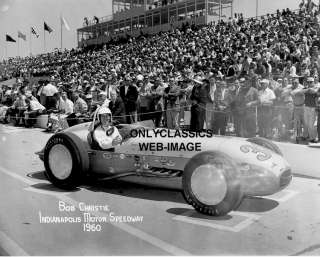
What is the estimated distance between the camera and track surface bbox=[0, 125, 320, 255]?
155 inches

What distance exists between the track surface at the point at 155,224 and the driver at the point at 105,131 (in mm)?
567

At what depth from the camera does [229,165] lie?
444 cm

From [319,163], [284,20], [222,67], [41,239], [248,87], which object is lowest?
[41,239]

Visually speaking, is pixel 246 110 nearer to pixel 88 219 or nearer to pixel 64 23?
pixel 64 23

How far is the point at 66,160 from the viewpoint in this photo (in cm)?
567

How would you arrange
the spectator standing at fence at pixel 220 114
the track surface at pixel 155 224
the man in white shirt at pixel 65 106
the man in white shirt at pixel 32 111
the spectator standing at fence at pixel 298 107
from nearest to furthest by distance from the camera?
the track surface at pixel 155 224 → the spectator standing at fence at pixel 220 114 → the spectator standing at fence at pixel 298 107 → the man in white shirt at pixel 65 106 → the man in white shirt at pixel 32 111

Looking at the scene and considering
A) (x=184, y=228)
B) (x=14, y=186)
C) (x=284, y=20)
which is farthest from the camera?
(x=284, y=20)

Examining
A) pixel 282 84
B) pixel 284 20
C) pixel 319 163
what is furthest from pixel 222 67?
pixel 319 163

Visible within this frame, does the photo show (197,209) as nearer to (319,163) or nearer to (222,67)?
(319,163)

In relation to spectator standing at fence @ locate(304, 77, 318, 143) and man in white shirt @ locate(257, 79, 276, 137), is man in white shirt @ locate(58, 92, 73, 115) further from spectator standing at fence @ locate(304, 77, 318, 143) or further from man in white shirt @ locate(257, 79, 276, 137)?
spectator standing at fence @ locate(304, 77, 318, 143)

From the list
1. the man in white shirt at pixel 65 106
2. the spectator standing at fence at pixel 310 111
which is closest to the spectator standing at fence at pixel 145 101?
the man in white shirt at pixel 65 106

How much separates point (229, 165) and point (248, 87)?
4.07 metres
